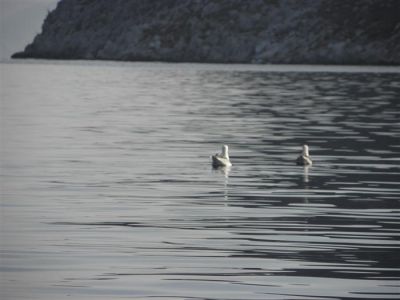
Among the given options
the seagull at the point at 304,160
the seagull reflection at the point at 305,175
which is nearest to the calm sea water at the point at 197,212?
the seagull reflection at the point at 305,175

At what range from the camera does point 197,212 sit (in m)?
25.0

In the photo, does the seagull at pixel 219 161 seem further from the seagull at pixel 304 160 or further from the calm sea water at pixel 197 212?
the seagull at pixel 304 160

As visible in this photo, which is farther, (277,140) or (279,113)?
(279,113)

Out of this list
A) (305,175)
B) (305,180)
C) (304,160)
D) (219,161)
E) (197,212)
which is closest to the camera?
(197,212)

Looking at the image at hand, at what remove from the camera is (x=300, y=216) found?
24.5 meters

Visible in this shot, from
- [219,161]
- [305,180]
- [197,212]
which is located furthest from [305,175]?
[197,212]

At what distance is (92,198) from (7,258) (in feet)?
26.1

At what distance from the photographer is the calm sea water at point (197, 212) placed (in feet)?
57.6

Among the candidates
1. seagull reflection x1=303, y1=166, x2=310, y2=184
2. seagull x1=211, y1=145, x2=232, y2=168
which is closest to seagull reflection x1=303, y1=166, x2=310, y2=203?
seagull reflection x1=303, y1=166, x2=310, y2=184

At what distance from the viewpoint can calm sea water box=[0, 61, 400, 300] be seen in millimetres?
17547

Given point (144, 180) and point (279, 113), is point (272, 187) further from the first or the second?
point (279, 113)

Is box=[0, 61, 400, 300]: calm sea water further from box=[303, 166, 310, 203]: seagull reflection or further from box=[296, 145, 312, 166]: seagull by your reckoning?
box=[296, 145, 312, 166]: seagull

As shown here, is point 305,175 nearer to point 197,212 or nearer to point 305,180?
point 305,180

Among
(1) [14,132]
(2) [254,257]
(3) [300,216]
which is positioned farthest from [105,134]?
(2) [254,257]
